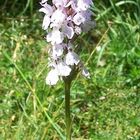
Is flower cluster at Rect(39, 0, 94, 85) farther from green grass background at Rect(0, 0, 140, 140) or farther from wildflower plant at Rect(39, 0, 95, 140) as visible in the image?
green grass background at Rect(0, 0, 140, 140)

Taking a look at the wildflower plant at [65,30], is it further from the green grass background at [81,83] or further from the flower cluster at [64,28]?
the green grass background at [81,83]

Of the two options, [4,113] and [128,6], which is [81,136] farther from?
[128,6]

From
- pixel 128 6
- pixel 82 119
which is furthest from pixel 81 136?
pixel 128 6

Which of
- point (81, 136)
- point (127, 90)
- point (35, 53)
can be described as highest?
point (35, 53)

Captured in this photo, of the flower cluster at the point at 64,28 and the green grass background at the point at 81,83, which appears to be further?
the green grass background at the point at 81,83

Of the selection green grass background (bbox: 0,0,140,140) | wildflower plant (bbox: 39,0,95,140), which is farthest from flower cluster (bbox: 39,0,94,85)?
green grass background (bbox: 0,0,140,140)

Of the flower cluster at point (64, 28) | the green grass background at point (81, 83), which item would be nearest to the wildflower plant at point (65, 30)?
the flower cluster at point (64, 28)
